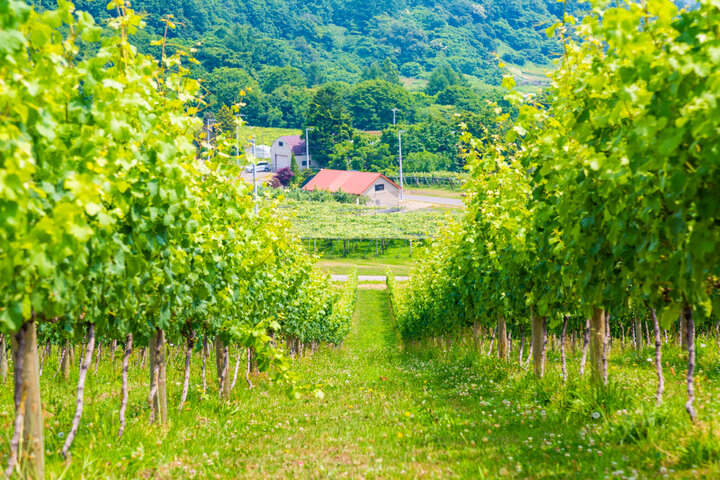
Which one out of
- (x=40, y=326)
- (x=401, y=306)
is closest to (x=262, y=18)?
(x=401, y=306)

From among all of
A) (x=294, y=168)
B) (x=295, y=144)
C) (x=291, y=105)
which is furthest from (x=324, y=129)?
(x=291, y=105)

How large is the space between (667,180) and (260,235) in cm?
720

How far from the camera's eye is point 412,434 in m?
6.95

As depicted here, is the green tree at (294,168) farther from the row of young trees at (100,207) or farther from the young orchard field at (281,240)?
the row of young trees at (100,207)

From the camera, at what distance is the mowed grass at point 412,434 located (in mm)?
5023

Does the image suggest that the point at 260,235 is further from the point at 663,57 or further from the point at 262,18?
the point at 262,18

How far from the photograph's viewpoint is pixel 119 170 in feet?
16.1

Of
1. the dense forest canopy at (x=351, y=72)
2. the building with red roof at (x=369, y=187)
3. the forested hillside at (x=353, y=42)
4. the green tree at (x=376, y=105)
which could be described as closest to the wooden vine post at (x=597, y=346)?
→ the dense forest canopy at (x=351, y=72)

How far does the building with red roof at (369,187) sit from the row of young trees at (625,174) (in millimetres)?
64714

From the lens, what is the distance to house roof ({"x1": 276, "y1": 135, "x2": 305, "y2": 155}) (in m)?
103

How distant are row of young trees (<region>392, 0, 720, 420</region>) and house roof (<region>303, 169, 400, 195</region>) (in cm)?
6521

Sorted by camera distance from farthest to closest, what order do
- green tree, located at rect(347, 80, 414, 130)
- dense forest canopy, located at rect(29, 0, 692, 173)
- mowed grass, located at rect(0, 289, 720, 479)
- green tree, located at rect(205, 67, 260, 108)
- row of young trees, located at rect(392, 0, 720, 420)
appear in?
green tree, located at rect(347, 80, 414, 130) < green tree, located at rect(205, 67, 260, 108) < dense forest canopy, located at rect(29, 0, 692, 173) < mowed grass, located at rect(0, 289, 720, 479) < row of young trees, located at rect(392, 0, 720, 420)

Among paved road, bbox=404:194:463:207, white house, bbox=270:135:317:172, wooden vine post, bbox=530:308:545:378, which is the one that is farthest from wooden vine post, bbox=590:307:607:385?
white house, bbox=270:135:317:172

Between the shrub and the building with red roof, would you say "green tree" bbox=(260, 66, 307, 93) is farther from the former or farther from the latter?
the building with red roof
